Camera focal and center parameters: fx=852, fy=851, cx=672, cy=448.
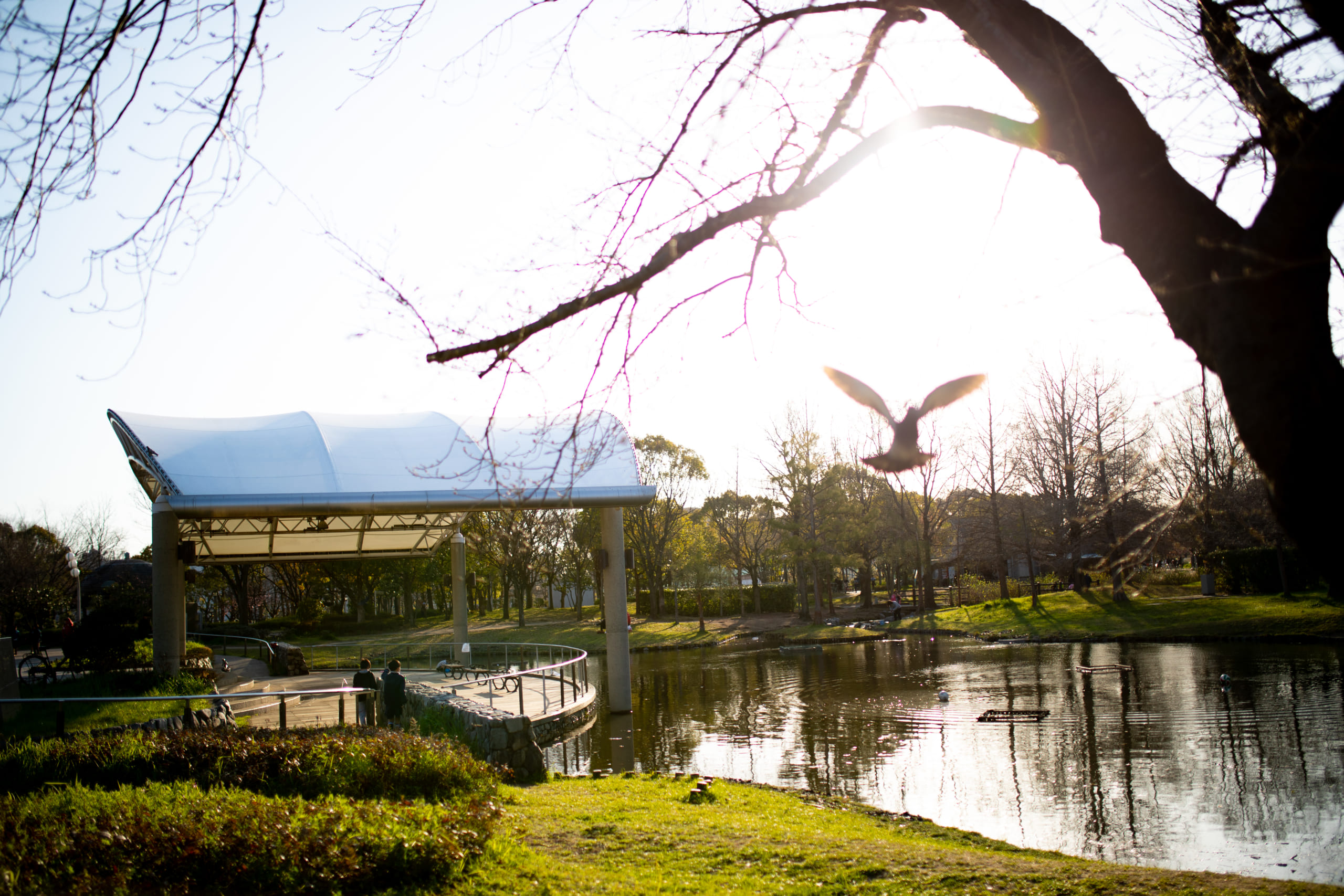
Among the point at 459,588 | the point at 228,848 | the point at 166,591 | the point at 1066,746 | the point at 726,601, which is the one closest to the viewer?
the point at 228,848

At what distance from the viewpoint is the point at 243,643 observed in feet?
117

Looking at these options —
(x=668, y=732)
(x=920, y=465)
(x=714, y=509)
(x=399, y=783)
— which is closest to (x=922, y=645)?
(x=668, y=732)

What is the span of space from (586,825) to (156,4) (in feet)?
24.7

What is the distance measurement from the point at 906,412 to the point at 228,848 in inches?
222

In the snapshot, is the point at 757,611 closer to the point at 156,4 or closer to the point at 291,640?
the point at 291,640

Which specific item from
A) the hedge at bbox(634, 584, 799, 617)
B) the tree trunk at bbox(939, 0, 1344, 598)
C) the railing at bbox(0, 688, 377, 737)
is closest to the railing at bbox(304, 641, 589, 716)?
the railing at bbox(0, 688, 377, 737)

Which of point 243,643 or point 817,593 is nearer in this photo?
point 243,643

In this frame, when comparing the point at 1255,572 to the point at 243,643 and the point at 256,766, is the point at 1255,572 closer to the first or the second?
the point at 256,766

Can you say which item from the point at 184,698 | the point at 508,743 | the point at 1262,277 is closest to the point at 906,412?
the point at 1262,277

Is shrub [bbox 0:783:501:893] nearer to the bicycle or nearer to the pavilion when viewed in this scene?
the pavilion

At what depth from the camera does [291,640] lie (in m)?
41.7

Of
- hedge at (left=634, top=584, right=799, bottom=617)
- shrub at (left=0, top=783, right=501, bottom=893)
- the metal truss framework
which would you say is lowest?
hedge at (left=634, top=584, right=799, bottom=617)

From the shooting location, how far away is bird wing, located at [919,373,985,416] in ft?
9.62

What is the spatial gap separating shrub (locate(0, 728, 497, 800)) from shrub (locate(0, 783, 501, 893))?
1674 millimetres
